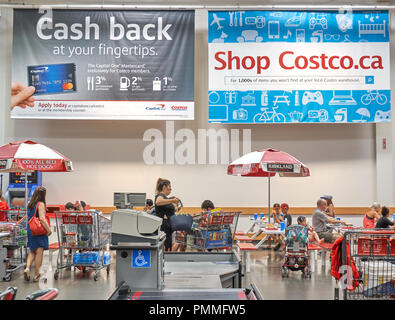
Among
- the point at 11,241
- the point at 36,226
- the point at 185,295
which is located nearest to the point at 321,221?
the point at 36,226

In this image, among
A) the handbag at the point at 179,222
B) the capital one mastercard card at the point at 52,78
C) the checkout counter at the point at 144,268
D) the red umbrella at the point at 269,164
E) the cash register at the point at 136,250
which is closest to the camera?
the checkout counter at the point at 144,268

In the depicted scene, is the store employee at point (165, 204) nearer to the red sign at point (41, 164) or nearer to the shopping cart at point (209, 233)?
the shopping cart at point (209, 233)

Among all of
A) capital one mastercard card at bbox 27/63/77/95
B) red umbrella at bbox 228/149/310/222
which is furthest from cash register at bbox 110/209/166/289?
capital one mastercard card at bbox 27/63/77/95

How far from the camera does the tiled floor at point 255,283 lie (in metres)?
5.76

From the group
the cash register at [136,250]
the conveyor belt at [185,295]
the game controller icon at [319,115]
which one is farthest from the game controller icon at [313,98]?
the conveyor belt at [185,295]

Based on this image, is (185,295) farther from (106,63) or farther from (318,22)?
(318,22)

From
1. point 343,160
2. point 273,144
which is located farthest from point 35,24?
point 343,160

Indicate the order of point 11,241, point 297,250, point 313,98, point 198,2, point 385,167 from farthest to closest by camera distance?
1. point 198,2
2. point 385,167
3. point 313,98
4. point 11,241
5. point 297,250

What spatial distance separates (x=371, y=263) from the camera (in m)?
4.48

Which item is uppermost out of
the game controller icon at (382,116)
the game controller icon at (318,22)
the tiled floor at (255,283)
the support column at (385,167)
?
the game controller icon at (318,22)

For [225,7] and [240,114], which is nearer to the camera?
[240,114]

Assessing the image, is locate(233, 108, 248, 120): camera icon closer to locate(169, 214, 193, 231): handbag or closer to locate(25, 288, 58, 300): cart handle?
locate(169, 214, 193, 231): handbag

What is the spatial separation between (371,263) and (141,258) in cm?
267
